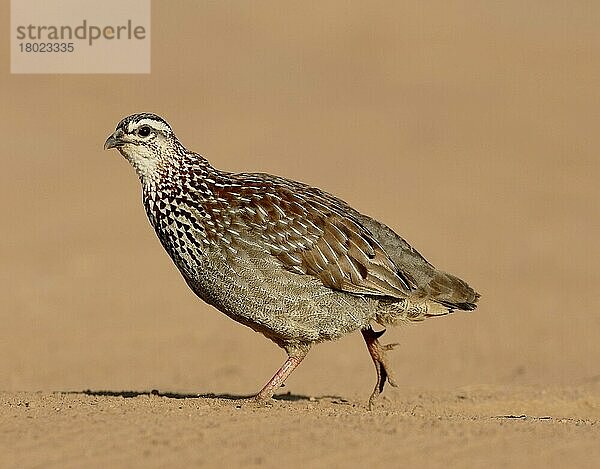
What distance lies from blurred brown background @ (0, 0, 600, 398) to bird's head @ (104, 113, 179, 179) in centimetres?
401

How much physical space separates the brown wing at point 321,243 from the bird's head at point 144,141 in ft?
2.58

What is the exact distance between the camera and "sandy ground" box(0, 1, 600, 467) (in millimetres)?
8828

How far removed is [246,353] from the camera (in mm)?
16812

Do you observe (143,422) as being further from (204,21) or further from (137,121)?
(204,21)

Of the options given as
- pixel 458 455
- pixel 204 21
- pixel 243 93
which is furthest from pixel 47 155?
pixel 458 455

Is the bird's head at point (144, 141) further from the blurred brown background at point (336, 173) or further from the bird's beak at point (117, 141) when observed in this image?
the blurred brown background at point (336, 173)

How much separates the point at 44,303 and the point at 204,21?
76.5ft

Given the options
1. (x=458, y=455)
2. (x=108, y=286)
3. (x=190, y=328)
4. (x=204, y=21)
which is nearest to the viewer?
(x=458, y=455)

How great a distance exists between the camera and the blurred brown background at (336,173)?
1680 cm

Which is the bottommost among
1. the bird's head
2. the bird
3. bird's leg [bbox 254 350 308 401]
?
bird's leg [bbox 254 350 308 401]

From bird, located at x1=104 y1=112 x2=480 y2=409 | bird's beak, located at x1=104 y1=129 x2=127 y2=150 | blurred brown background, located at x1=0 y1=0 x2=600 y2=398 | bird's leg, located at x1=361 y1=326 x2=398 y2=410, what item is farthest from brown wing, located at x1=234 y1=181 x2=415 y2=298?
blurred brown background, located at x1=0 y1=0 x2=600 y2=398

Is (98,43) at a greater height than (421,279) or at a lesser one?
greater

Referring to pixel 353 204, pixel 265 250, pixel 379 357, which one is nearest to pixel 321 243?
pixel 265 250

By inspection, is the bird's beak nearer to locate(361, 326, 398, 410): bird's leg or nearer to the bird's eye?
the bird's eye
